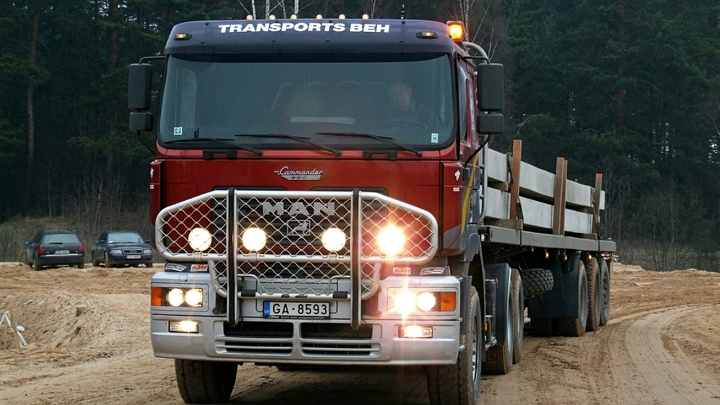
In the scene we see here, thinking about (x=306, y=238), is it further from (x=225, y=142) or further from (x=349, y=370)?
(x=349, y=370)

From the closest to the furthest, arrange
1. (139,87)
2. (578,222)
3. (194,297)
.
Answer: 1. (194,297)
2. (139,87)
3. (578,222)

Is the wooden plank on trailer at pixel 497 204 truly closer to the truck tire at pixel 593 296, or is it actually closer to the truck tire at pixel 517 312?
the truck tire at pixel 517 312

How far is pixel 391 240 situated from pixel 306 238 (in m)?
0.65

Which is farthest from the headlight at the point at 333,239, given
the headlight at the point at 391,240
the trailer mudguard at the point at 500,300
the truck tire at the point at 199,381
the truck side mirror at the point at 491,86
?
the trailer mudguard at the point at 500,300

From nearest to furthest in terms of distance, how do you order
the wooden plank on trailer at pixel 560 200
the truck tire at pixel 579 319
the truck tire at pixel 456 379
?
the truck tire at pixel 456 379 → the wooden plank on trailer at pixel 560 200 → the truck tire at pixel 579 319

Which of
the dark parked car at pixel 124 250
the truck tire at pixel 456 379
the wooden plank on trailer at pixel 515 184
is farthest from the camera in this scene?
the dark parked car at pixel 124 250

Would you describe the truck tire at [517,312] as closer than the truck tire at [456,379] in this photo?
No

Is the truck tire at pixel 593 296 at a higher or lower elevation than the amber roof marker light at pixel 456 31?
lower

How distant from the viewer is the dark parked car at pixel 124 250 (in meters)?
40.0

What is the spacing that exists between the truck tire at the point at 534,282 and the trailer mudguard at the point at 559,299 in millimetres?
1457

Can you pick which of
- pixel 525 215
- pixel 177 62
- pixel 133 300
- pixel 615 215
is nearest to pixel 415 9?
pixel 615 215

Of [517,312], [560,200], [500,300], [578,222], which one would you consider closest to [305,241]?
[500,300]

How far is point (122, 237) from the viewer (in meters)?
41.1

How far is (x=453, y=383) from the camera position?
8.99m
